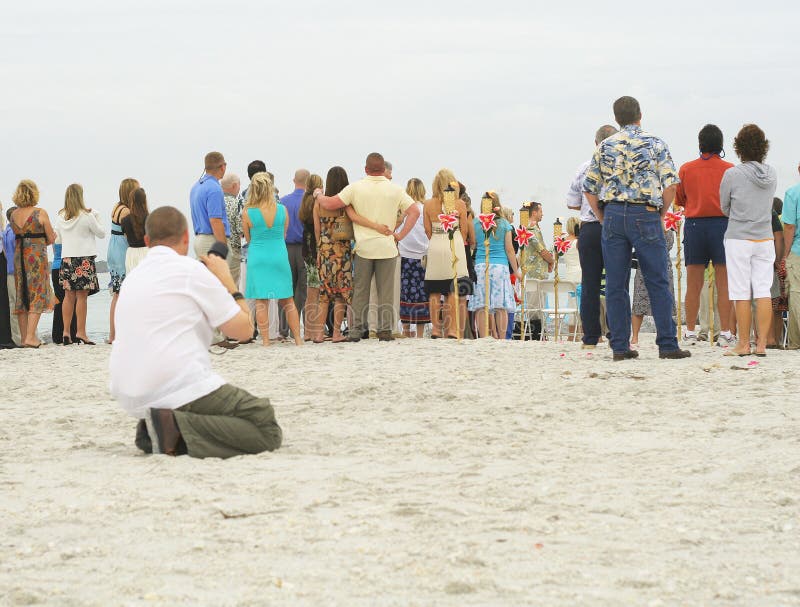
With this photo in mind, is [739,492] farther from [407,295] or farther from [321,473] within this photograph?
[407,295]

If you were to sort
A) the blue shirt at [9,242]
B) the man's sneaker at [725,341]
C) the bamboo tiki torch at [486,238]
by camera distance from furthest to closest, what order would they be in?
the blue shirt at [9,242]
the bamboo tiki torch at [486,238]
the man's sneaker at [725,341]

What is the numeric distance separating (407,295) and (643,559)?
28.9 feet

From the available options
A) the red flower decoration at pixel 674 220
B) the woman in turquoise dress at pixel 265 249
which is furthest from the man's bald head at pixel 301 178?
the red flower decoration at pixel 674 220

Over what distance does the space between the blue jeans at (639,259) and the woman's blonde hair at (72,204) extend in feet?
20.3

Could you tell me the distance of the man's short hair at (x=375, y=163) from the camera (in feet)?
38.9

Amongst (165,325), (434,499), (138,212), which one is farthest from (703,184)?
(434,499)

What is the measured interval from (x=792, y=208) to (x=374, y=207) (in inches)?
155

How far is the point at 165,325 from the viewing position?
19.1 ft

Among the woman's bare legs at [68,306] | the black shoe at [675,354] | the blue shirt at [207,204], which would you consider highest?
the blue shirt at [207,204]

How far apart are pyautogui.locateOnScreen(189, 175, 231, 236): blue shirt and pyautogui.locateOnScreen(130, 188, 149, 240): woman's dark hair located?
0.66 metres

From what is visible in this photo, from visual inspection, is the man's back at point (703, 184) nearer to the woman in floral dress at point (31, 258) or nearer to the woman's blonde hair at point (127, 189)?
the woman's blonde hair at point (127, 189)

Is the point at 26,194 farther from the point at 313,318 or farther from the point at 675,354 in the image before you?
the point at 675,354

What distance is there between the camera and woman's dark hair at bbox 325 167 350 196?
12.0 meters

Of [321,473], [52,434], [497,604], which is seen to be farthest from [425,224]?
[497,604]
